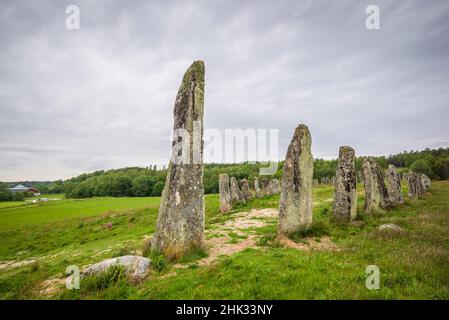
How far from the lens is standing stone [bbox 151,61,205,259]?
866cm

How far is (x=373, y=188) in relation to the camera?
55.0 feet

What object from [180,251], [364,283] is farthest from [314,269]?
[180,251]

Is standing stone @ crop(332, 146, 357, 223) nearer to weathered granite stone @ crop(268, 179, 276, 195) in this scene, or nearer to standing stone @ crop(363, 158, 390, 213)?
standing stone @ crop(363, 158, 390, 213)

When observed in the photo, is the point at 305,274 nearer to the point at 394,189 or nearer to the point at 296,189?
the point at 296,189

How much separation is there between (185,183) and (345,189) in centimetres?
986

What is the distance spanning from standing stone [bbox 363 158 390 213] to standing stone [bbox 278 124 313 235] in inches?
279

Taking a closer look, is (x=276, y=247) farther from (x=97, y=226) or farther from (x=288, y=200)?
(x=97, y=226)

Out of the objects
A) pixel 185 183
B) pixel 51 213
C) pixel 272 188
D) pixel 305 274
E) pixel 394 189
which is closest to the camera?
pixel 305 274

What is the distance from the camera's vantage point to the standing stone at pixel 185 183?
8.66 m

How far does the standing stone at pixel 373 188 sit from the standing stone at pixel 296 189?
708 centimetres

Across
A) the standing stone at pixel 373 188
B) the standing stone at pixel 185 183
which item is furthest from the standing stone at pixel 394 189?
the standing stone at pixel 185 183

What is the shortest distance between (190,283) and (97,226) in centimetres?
2175

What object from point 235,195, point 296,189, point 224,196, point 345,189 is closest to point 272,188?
point 235,195
